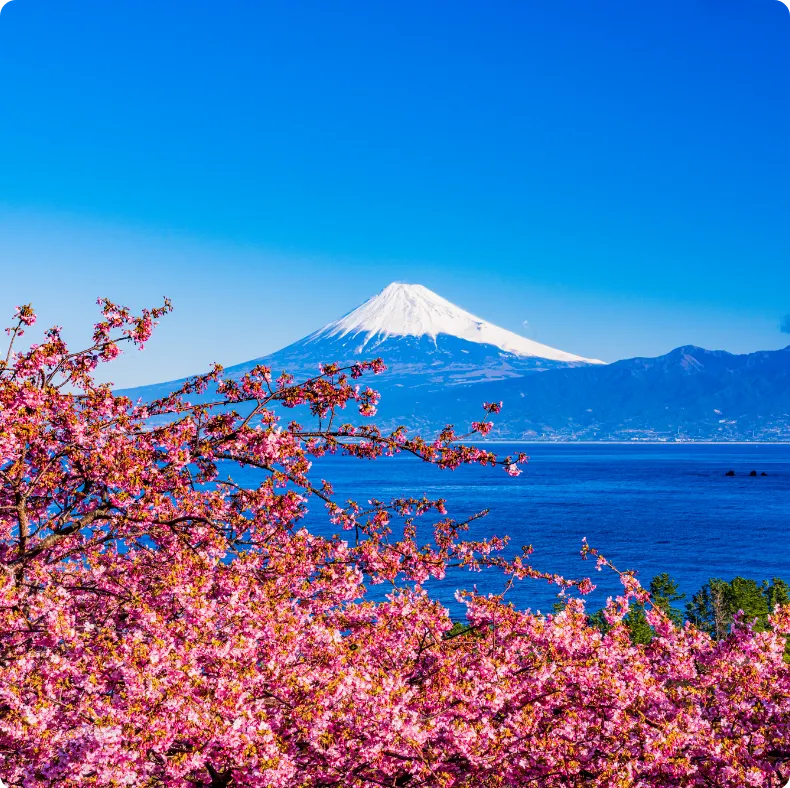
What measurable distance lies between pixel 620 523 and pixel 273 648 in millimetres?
104876

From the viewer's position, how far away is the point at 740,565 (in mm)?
78812

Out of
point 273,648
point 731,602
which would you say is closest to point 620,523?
point 731,602

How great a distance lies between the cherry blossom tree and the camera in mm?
5340

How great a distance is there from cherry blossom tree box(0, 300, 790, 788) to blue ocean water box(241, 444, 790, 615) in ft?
160

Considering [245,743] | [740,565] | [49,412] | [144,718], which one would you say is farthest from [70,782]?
[740,565]

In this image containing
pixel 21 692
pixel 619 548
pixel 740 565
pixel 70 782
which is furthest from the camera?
pixel 619 548

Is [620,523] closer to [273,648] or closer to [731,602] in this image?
[731,602]

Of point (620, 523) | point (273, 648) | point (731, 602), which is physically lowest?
point (620, 523)

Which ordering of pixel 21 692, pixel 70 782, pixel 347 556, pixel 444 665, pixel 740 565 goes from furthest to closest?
pixel 740 565, pixel 347 556, pixel 444 665, pixel 21 692, pixel 70 782

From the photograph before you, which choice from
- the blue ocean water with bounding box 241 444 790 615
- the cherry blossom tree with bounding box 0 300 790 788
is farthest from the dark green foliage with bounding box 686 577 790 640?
the cherry blossom tree with bounding box 0 300 790 788

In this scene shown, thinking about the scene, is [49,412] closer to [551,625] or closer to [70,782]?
[70,782]

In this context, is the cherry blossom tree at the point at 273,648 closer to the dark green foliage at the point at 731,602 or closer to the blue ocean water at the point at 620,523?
the dark green foliage at the point at 731,602

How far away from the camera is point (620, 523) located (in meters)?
105

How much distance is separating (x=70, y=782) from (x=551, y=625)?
383 cm
